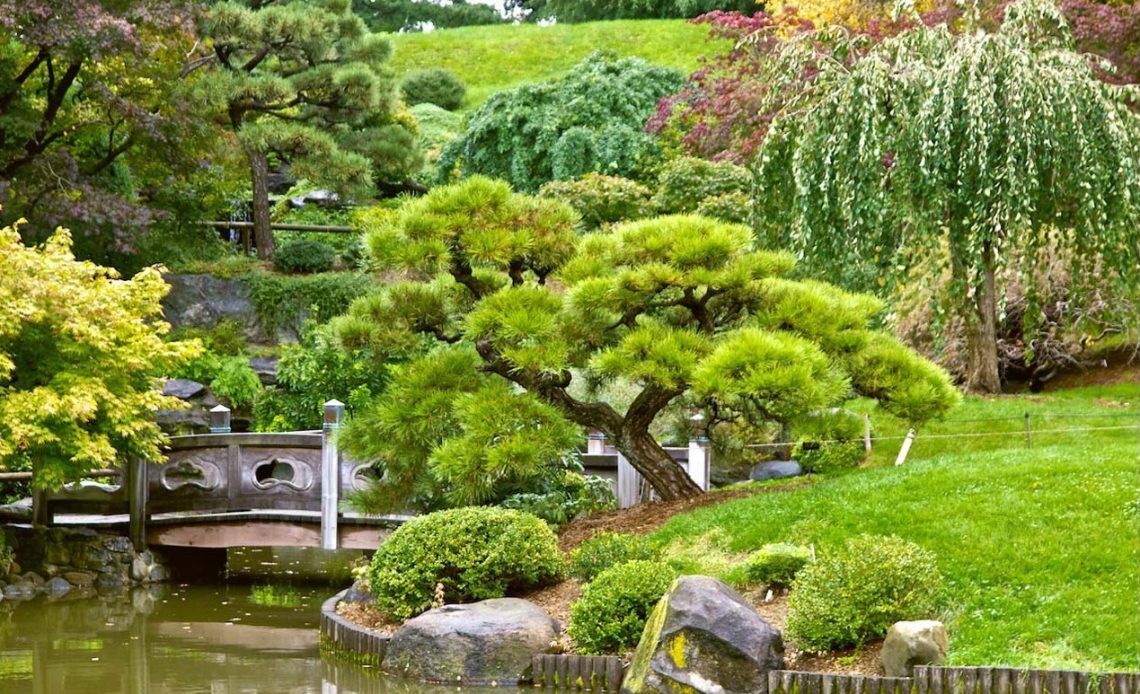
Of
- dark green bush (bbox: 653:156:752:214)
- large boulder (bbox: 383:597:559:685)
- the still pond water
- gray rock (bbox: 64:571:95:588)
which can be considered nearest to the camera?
large boulder (bbox: 383:597:559:685)

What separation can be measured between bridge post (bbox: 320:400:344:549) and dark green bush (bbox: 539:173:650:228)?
32.6 feet

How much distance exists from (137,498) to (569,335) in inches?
226

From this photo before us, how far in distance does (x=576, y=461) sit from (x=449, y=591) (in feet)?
9.56

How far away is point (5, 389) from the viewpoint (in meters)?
12.4

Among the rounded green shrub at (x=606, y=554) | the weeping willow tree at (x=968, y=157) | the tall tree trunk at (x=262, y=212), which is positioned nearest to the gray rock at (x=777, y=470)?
the weeping willow tree at (x=968, y=157)

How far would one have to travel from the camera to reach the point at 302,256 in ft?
78.3

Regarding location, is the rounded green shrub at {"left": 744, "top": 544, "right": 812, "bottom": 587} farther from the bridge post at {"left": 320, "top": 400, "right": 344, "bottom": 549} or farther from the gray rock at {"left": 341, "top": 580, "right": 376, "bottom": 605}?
the bridge post at {"left": 320, "top": 400, "right": 344, "bottom": 549}

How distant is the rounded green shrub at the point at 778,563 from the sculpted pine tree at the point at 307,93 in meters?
14.8

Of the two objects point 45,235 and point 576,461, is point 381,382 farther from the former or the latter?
point 576,461

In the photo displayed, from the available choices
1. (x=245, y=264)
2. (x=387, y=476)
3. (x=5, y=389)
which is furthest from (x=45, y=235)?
(x=387, y=476)

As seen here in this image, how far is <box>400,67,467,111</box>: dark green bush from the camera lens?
38750mm

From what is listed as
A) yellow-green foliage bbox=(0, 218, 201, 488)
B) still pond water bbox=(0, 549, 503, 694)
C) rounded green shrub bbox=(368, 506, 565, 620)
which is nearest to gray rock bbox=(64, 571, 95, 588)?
still pond water bbox=(0, 549, 503, 694)

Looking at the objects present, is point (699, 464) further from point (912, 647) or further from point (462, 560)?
point (912, 647)

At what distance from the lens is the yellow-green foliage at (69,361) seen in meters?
12.1
